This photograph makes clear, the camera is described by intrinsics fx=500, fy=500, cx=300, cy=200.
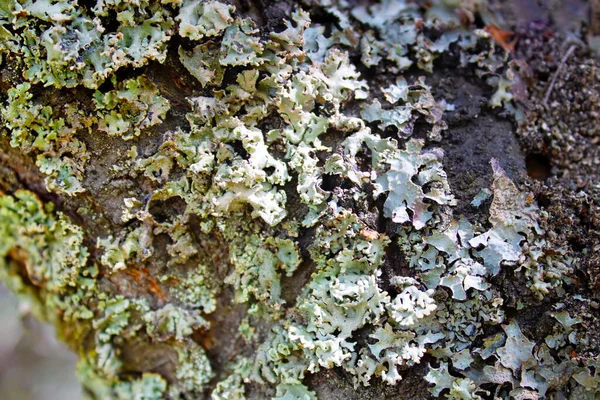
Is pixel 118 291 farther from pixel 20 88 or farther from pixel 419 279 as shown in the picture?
pixel 419 279

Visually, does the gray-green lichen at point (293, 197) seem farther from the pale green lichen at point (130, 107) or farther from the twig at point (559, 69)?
the twig at point (559, 69)

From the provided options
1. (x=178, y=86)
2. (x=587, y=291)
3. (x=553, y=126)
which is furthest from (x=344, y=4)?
(x=587, y=291)

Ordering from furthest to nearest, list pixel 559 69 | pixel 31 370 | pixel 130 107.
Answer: pixel 31 370 < pixel 559 69 < pixel 130 107

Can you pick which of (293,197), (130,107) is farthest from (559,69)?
(130,107)

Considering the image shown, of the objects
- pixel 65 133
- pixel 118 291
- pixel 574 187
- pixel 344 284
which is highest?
pixel 65 133

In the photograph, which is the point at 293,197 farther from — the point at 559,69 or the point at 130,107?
the point at 559,69

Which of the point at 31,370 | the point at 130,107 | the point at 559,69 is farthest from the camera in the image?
the point at 31,370

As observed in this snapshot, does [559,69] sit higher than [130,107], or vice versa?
[130,107]
